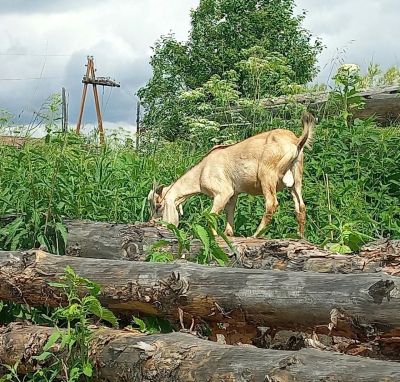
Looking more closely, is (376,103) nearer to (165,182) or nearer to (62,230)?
(165,182)

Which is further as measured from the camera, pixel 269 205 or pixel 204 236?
pixel 269 205

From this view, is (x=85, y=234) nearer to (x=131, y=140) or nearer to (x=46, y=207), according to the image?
(x=46, y=207)

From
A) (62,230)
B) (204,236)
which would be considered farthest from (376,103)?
(204,236)

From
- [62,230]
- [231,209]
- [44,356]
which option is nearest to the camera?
[44,356]

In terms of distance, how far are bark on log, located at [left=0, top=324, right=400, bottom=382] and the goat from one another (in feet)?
10.3

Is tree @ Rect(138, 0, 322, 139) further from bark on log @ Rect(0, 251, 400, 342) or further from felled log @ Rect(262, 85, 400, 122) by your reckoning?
bark on log @ Rect(0, 251, 400, 342)

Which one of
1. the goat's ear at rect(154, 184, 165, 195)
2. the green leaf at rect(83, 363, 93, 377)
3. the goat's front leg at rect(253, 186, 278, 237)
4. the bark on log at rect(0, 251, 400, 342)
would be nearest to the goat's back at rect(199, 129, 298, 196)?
the goat's front leg at rect(253, 186, 278, 237)

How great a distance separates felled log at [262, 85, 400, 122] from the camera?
1213cm

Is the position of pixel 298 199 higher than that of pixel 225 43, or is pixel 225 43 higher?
pixel 225 43

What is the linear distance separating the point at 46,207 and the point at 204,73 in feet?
87.2

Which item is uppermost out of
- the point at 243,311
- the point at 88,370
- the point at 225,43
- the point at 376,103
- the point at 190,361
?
the point at 225,43

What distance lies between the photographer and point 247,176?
27.9ft

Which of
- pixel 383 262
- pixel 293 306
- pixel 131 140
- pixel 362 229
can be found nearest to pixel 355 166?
pixel 362 229

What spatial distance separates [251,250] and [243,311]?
1.12 meters
